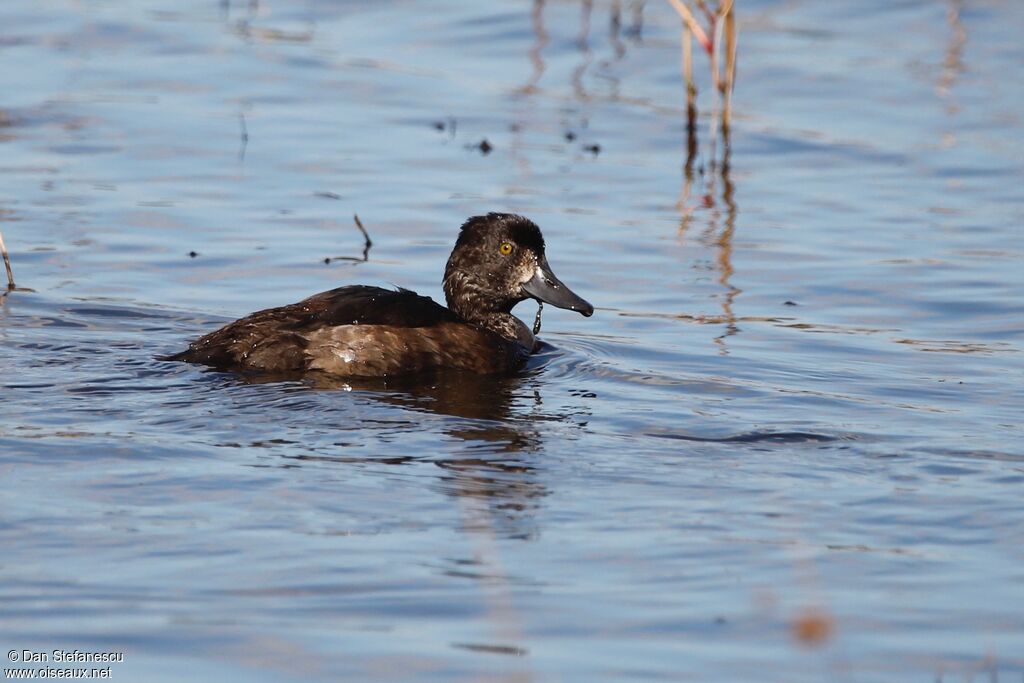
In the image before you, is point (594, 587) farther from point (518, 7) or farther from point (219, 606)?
point (518, 7)

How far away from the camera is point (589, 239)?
11.9m

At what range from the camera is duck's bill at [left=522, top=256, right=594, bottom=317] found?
30.9 ft

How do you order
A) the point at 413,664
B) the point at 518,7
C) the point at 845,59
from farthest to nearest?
the point at 518,7
the point at 845,59
the point at 413,664

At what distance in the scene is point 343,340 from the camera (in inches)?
333

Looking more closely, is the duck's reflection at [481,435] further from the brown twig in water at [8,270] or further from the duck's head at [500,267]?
the brown twig in water at [8,270]

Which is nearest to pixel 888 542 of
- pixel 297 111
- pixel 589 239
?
pixel 589 239

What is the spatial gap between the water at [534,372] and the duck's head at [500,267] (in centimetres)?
40

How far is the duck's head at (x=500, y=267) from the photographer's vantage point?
9375mm

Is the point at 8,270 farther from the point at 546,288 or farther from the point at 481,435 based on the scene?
the point at 481,435

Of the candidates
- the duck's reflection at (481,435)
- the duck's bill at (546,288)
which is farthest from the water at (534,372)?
the duck's bill at (546,288)

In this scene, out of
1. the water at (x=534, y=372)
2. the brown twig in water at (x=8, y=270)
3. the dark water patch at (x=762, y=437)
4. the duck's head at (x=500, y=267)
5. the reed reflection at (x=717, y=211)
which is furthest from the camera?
the reed reflection at (x=717, y=211)

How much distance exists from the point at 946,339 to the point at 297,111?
25.9 feet

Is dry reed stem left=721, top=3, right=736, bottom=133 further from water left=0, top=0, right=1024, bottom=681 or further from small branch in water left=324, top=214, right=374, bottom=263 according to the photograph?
small branch in water left=324, top=214, right=374, bottom=263

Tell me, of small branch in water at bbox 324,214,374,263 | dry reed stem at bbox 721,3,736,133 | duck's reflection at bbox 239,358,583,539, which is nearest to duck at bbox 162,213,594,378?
duck's reflection at bbox 239,358,583,539
